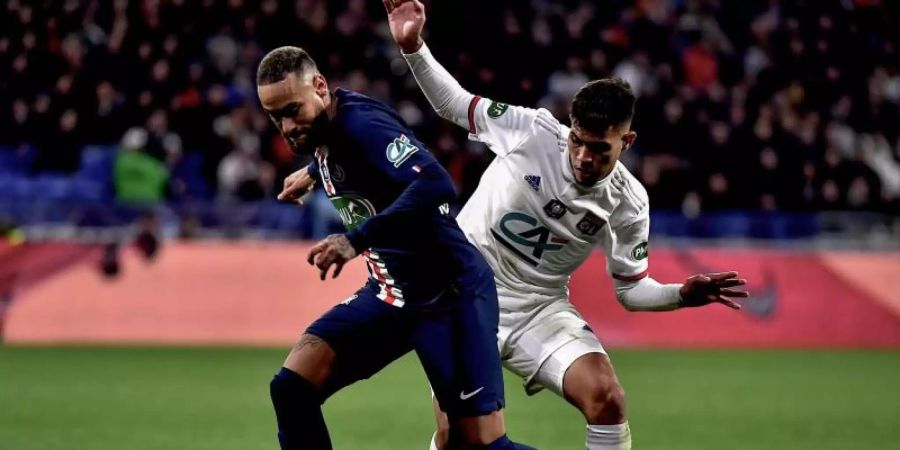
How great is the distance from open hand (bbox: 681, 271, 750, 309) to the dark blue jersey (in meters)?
0.96

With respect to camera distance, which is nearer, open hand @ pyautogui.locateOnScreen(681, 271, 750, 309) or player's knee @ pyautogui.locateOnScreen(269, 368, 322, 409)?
player's knee @ pyautogui.locateOnScreen(269, 368, 322, 409)

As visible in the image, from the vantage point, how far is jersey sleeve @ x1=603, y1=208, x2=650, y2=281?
640 centimetres

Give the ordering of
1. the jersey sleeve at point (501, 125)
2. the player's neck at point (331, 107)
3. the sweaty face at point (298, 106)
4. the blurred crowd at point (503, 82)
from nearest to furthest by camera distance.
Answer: the sweaty face at point (298, 106), the player's neck at point (331, 107), the jersey sleeve at point (501, 125), the blurred crowd at point (503, 82)

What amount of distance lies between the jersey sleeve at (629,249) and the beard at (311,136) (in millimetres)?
1607

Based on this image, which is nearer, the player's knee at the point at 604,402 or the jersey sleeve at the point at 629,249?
the player's knee at the point at 604,402

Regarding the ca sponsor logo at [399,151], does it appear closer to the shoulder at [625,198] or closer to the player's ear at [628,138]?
the player's ear at [628,138]

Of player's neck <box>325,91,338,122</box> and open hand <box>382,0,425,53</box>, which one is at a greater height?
open hand <box>382,0,425,53</box>

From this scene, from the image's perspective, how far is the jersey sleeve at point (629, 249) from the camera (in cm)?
640

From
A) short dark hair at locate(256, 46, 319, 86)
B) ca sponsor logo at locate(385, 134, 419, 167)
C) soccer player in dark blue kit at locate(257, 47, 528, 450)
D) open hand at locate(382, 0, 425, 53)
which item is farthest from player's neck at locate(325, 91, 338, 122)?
open hand at locate(382, 0, 425, 53)

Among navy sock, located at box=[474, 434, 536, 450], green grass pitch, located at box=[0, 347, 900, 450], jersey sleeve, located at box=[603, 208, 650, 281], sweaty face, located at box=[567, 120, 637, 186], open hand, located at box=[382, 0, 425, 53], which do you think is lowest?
green grass pitch, located at box=[0, 347, 900, 450]

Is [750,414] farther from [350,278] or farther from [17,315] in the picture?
[17,315]

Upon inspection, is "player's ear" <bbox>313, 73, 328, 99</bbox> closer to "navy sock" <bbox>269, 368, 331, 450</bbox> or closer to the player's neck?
the player's neck

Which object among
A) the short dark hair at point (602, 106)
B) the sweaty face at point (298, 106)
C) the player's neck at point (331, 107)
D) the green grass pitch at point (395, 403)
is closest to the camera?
the sweaty face at point (298, 106)

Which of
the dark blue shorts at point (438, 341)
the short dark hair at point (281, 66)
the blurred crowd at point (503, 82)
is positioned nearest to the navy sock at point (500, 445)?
the dark blue shorts at point (438, 341)
